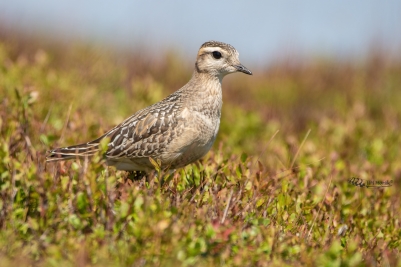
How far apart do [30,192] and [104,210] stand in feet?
2.27

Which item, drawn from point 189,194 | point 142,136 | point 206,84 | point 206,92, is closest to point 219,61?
point 206,84

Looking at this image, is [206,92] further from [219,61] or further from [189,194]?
[189,194]

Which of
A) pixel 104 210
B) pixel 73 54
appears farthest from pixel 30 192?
pixel 73 54

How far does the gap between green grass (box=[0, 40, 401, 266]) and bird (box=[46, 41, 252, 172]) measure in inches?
8.2

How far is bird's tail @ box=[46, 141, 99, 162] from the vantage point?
6766 millimetres

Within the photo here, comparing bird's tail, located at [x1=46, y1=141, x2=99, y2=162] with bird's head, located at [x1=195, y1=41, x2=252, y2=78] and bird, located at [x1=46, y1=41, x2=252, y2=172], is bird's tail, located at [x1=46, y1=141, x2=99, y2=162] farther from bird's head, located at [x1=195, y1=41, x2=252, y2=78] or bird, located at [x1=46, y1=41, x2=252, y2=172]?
bird's head, located at [x1=195, y1=41, x2=252, y2=78]

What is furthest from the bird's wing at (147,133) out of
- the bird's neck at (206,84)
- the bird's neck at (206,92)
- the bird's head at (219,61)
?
the bird's head at (219,61)

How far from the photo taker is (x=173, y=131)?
22.2ft

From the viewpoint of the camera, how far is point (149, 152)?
686cm

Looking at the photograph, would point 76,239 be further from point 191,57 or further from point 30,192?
point 191,57

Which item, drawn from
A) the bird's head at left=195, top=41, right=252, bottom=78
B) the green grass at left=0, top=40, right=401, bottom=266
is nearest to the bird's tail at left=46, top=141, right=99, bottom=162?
the green grass at left=0, top=40, right=401, bottom=266

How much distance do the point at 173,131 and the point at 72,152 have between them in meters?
1.16

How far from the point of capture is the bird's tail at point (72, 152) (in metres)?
6.77

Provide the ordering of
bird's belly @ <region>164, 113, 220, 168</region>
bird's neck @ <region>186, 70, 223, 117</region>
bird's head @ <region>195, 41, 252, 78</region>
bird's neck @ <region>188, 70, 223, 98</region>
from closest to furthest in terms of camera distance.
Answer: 1. bird's belly @ <region>164, 113, 220, 168</region>
2. bird's neck @ <region>186, 70, 223, 117</region>
3. bird's neck @ <region>188, 70, 223, 98</region>
4. bird's head @ <region>195, 41, 252, 78</region>
